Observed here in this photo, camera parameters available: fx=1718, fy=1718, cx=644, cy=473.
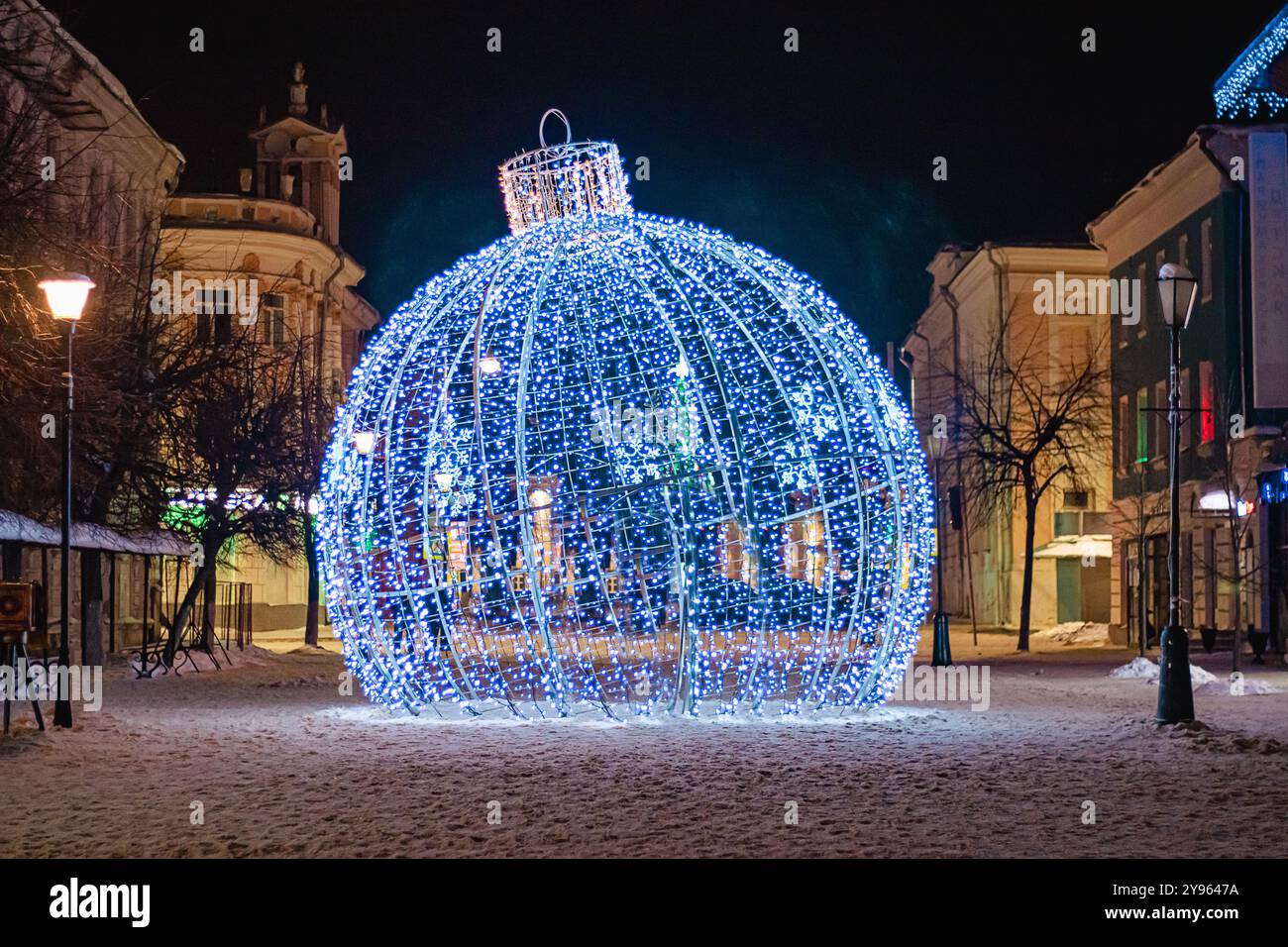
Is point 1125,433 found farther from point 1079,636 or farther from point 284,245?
point 284,245

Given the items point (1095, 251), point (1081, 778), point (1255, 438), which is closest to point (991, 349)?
point (1095, 251)

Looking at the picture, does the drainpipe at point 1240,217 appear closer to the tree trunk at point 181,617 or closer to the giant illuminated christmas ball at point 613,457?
the giant illuminated christmas ball at point 613,457

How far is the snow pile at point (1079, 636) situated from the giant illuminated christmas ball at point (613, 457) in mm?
19426

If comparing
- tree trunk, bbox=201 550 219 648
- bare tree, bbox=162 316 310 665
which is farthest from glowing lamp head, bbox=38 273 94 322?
tree trunk, bbox=201 550 219 648

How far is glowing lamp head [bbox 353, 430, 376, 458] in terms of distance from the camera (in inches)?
583

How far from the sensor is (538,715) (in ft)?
51.3

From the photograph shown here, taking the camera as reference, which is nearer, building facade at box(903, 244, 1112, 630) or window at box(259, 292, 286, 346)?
window at box(259, 292, 286, 346)

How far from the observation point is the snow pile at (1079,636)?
112ft

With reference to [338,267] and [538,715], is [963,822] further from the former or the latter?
[338,267]

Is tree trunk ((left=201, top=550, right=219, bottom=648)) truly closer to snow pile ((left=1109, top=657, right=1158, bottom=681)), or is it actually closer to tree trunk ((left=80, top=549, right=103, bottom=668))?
tree trunk ((left=80, top=549, right=103, bottom=668))

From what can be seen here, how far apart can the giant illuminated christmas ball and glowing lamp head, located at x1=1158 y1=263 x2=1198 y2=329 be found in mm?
2777

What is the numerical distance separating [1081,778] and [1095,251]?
3617cm
